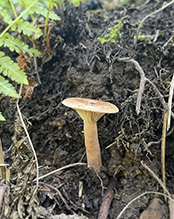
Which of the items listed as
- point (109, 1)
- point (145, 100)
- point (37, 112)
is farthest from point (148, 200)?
point (109, 1)

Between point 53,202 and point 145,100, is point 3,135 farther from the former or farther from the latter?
point 145,100

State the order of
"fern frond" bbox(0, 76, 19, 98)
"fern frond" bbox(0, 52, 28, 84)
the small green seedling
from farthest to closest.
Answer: the small green seedling → "fern frond" bbox(0, 52, 28, 84) → "fern frond" bbox(0, 76, 19, 98)

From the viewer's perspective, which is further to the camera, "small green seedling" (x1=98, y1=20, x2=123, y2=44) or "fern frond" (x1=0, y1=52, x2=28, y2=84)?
"small green seedling" (x1=98, y1=20, x2=123, y2=44)

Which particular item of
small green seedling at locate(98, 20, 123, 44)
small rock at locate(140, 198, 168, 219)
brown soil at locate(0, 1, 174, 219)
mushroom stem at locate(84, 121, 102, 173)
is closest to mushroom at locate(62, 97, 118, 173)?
mushroom stem at locate(84, 121, 102, 173)

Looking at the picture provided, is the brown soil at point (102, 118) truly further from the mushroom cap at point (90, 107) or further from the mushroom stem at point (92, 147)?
the mushroom cap at point (90, 107)

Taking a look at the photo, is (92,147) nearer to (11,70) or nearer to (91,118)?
(91,118)

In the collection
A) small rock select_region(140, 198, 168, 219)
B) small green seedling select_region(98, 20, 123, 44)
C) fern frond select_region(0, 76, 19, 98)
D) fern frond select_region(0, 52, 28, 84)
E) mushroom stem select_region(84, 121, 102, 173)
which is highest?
small green seedling select_region(98, 20, 123, 44)

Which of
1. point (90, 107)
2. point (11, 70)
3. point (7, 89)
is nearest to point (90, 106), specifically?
point (90, 107)

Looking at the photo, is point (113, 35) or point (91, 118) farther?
point (113, 35)

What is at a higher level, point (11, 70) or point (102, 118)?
point (11, 70)

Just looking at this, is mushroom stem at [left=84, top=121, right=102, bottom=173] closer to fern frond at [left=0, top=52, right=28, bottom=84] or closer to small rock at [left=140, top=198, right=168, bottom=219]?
small rock at [left=140, top=198, right=168, bottom=219]
